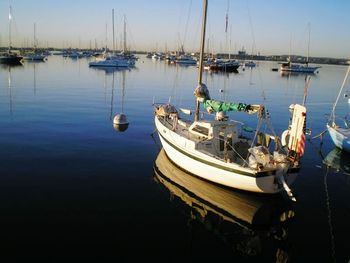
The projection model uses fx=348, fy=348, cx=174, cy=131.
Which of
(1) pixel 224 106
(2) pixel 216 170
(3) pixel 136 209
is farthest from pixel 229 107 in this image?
(3) pixel 136 209

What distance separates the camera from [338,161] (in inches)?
995

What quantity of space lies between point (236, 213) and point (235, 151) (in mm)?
3395

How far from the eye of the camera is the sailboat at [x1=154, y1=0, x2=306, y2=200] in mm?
17188

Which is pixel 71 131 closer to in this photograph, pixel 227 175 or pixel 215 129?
pixel 215 129

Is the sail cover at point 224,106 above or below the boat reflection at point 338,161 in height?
above

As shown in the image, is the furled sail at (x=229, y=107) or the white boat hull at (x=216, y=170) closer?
the white boat hull at (x=216, y=170)

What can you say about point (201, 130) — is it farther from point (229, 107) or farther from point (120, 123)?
point (120, 123)

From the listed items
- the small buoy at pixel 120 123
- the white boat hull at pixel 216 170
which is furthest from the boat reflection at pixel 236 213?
the small buoy at pixel 120 123

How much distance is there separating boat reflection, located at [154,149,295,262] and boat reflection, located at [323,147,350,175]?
8.19 m

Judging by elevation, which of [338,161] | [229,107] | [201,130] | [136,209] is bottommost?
[136,209]

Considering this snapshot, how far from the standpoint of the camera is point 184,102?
5122 centimetres

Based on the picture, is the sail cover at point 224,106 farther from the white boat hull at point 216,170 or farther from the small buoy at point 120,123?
the small buoy at point 120,123

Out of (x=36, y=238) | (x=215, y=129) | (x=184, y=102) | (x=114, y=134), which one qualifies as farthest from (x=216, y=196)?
(x=184, y=102)

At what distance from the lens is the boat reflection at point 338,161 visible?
2357 cm
